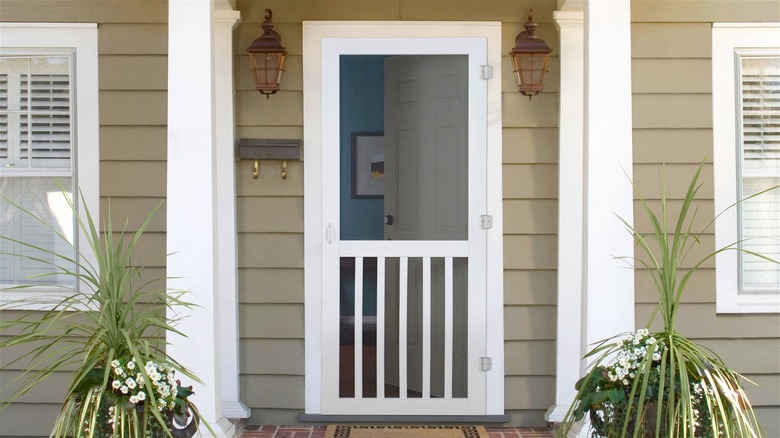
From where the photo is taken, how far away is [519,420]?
14.2ft

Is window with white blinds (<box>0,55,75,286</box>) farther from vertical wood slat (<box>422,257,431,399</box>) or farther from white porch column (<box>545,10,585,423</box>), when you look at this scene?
white porch column (<box>545,10,585,423</box>)

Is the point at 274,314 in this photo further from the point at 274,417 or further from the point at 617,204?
the point at 617,204

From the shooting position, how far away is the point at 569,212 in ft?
13.9

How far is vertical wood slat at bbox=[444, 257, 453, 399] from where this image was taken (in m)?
4.28

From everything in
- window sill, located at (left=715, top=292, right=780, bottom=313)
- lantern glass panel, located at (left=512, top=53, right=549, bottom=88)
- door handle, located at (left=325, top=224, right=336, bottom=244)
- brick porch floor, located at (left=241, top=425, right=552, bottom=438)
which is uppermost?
lantern glass panel, located at (left=512, top=53, right=549, bottom=88)

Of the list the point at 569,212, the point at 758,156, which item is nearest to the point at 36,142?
the point at 569,212

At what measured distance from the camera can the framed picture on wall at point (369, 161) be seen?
426 centimetres

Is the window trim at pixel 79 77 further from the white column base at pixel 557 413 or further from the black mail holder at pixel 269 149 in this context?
the white column base at pixel 557 413

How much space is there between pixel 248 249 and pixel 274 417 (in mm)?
878

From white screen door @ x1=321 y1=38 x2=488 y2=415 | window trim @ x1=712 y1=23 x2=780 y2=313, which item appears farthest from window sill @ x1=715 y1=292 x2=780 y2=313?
white screen door @ x1=321 y1=38 x2=488 y2=415

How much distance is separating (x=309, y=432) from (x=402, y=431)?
471mm

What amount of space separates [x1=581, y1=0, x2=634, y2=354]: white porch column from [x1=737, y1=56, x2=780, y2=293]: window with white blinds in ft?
3.79

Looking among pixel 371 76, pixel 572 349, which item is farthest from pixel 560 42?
pixel 572 349

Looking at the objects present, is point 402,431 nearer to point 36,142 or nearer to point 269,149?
point 269,149
